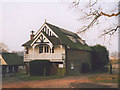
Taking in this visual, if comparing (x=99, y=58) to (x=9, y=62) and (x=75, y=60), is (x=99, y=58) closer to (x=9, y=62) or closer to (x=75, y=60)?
(x=75, y=60)

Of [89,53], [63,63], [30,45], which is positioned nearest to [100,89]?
[63,63]

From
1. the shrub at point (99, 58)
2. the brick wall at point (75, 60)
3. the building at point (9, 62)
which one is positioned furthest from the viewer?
the shrub at point (99, 58)

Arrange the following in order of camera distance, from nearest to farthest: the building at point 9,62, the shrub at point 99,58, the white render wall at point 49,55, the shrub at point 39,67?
the shrub at point 39,67 → the white render wall at point 49,55 → the building at point 9,62 → the shrub at point 99,58

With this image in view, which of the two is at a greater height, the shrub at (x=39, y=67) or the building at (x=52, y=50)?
the building at (x=52, y=50)

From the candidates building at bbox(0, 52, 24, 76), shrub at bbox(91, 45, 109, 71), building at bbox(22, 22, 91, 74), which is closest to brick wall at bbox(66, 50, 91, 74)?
building at bbox(22, 22, 91, 74)

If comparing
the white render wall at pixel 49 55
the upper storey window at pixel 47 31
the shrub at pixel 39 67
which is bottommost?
the shrub at pixel 39 67

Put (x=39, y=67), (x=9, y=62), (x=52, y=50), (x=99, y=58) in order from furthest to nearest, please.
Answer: (x=99, y=58) < (x=9, y=62) < (x=52, y=50) < (x=39, y=67)

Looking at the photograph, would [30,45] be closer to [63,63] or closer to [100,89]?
[63,63]

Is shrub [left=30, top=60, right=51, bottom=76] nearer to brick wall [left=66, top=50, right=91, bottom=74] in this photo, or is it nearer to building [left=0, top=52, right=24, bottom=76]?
brick wall [left=66, top=50, right=91, bottom=74]

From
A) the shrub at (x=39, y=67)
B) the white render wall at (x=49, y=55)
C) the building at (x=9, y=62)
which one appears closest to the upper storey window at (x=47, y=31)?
the white render wall at (x=49, y=55)

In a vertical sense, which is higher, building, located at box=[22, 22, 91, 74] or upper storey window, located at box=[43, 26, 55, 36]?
upper storey window, located at box=[43, 26, 55, 36]

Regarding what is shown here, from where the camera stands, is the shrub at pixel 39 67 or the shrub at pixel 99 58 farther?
the shrub at pixel 99 58

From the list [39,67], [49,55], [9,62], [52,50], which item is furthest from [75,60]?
[9,62]

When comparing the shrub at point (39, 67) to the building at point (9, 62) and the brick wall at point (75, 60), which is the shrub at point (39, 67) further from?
the building at point (9, 62)
